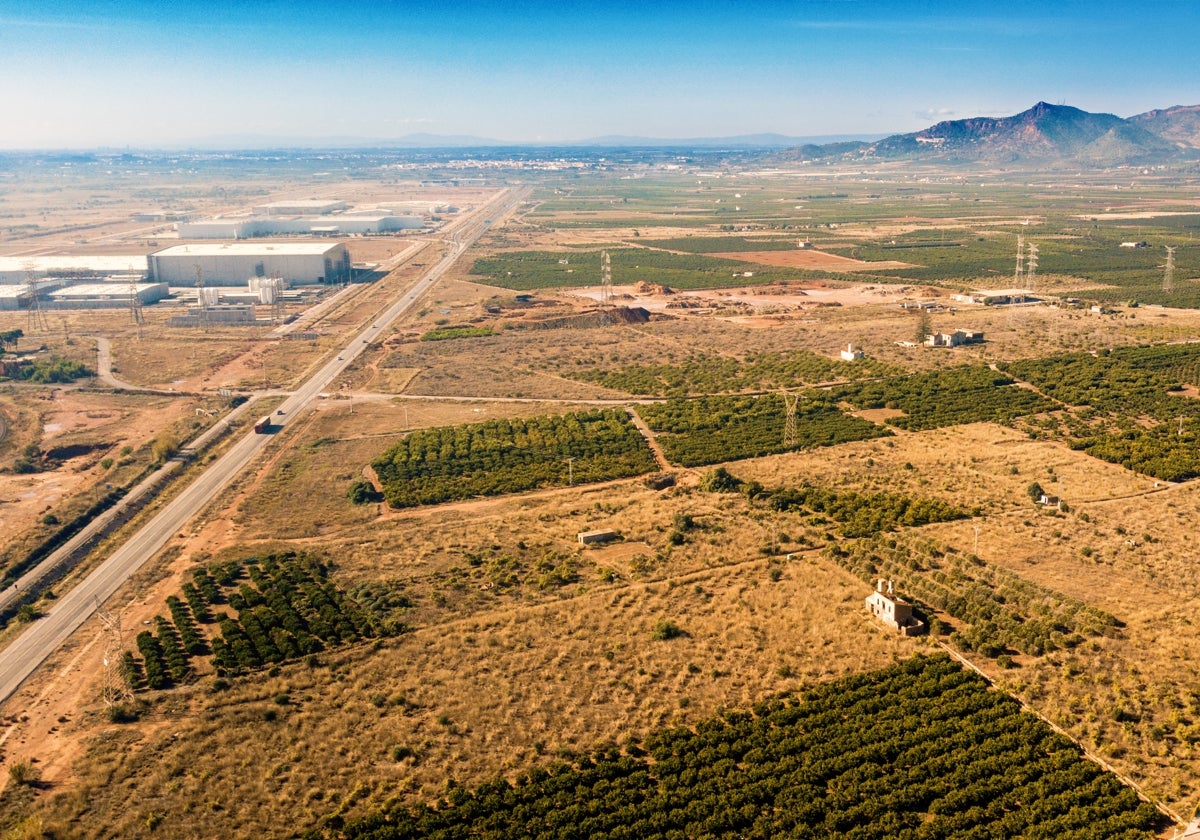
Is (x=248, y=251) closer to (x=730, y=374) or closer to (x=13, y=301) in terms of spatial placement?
(x=13, y=301)

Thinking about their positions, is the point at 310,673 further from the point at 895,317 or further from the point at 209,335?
the point at 895,317

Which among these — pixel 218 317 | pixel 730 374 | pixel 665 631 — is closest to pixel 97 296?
pixel 218 317

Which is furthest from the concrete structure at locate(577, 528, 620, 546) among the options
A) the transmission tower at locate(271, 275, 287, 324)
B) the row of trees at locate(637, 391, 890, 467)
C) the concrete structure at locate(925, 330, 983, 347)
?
the transmission tower at locate(271, 275, 287, 324)

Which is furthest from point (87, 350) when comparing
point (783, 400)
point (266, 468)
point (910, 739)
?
point (910, 739)

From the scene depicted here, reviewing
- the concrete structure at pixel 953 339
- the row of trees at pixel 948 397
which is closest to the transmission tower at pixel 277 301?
the row of trees at pixel 948 397

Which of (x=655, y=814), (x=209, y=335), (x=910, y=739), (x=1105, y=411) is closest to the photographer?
(x=655, y=814)

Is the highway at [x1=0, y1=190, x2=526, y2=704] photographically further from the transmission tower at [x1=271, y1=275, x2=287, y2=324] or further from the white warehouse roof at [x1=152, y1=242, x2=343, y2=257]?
the white warehouse roof at [x1=152, y1=242, x2=343, y2=257]

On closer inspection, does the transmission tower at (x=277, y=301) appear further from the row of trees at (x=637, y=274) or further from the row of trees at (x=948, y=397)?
the row of trees at (x=948, y=397)

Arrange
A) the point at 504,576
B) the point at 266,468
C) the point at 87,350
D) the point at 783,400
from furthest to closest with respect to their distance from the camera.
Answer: the point at 87,350 < the point at 783,400 < the point at 266,468 < the point at 504,576
